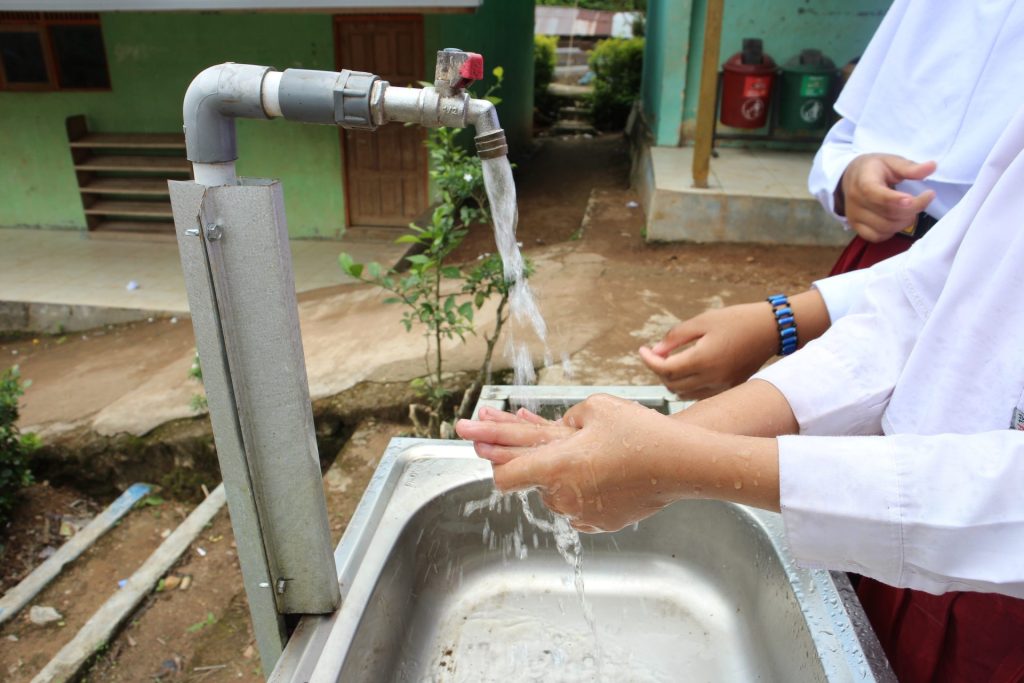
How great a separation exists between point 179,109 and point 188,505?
569 cm

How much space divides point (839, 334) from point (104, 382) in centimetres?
537

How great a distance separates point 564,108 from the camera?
16.8 m

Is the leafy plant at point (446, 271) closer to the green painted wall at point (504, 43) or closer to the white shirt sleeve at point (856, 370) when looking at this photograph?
the white shirt sleeve at point (856, 370)

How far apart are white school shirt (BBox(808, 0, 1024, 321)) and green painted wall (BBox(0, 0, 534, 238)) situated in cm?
596

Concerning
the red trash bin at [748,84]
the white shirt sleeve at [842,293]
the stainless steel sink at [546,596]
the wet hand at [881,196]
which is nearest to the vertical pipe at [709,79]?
the red trash bin at [748,84]

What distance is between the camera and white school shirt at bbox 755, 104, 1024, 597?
2.62 feet

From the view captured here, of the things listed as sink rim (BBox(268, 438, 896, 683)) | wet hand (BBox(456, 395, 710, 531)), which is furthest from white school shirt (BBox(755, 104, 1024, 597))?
sink rim (BBox(268, 438, 896, 683))

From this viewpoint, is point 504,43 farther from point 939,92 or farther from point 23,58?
point 939,92

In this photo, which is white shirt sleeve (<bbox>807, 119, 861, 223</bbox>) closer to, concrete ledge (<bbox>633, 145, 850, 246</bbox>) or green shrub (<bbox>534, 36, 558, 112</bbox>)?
concrete ledge (<bbox>633, 145, 850, 246</bbox>)

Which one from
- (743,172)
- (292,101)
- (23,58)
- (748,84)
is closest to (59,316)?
(23,58)

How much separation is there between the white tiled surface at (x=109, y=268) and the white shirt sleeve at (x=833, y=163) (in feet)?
17.3

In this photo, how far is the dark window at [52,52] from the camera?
313 inches

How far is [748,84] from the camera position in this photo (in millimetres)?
6789

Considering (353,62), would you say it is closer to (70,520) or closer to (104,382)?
(104,382)
